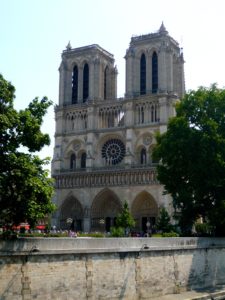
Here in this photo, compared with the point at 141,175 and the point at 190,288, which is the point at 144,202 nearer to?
the point at 141,175

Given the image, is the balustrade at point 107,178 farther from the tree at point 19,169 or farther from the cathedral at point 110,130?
the tree at point 19,169

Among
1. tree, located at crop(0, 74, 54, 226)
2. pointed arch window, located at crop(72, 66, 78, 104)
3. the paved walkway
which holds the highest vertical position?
pointed arch window, located at crop(72, 66, 78, 104)

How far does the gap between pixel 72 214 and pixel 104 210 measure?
13.9 feet

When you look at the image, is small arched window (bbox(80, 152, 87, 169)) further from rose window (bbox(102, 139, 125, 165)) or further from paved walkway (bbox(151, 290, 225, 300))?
paved walkway (bbox(151, 290, 225, 300))

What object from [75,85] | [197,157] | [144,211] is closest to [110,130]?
[75,85]

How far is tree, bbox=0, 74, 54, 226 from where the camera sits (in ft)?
55.8

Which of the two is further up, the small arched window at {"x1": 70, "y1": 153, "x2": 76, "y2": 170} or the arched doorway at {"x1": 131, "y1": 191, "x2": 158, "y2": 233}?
the small arched window at {"x1": 70, "y1": 153, "x2": 76, "y2": 170}

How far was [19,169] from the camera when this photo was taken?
674 inches

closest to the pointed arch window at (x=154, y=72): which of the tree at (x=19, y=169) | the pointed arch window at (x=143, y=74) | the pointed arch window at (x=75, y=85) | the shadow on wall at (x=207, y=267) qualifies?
the pointed arch window at (x=143, y=74)

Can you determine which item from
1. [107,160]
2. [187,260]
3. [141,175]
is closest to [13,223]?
[187,260]

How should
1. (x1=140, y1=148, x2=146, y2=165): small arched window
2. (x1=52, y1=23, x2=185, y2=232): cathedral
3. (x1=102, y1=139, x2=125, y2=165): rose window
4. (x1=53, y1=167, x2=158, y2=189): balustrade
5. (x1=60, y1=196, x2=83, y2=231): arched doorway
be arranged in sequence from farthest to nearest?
(x1=60, y1=196, x2=83, y2=231): arched doorway < (x1=102, y1=139, x2=125, y2=165): rose window < (x1=140, y1=148, x2=146, y2=165): small arched window < (x1=52, y1=23, x2=185, y2=232): cathedral < (x1=53, y1=167, x2=158, y2=189): balustrade

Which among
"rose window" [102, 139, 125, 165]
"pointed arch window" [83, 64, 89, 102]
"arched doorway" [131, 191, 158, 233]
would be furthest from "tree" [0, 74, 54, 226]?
"pointed arch window" [83, 64, 89, 102]

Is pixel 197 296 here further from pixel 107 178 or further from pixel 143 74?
pixel 143 74

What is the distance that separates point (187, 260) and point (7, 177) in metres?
12.4
